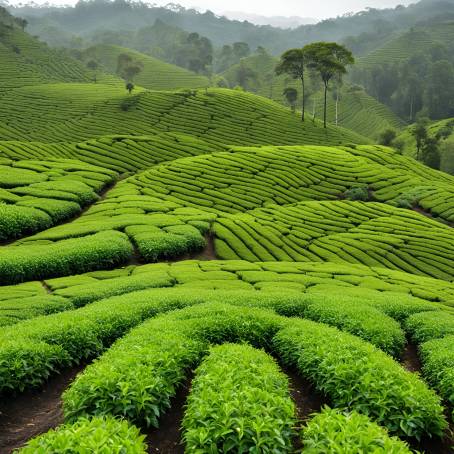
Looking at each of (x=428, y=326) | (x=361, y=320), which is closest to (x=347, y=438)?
(x=361, y=320)

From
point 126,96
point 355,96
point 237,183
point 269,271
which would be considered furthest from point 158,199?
point 355,96

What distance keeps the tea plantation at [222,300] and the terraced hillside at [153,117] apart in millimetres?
12771

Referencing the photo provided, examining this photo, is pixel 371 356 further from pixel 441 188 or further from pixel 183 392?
pixel 441 188

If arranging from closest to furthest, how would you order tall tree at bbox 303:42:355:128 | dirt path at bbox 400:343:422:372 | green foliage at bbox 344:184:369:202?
dirt path at bbox 400:343:422:372
green foliage at bbox 344:184:369:202
tall tree at bbox 303:42:355:128

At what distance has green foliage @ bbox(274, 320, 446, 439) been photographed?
980cm

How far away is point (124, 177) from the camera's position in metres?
52.0

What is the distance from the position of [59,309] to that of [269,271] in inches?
536

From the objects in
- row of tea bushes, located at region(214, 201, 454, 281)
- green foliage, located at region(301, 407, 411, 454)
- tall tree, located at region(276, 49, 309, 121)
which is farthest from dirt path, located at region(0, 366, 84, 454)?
tall tree, located at region(276, 49, 309, 121)

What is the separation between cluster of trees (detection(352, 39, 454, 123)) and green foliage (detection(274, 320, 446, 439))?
16596 cm

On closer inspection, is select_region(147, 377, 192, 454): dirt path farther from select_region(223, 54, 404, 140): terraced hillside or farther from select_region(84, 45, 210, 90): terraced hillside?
select_region(84, 45, 210, 90): terraced hillside

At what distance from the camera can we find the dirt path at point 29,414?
1016cm

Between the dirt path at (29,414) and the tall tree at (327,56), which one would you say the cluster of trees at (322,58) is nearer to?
the tall tree at (327,56)

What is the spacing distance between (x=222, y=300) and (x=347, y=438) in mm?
10961

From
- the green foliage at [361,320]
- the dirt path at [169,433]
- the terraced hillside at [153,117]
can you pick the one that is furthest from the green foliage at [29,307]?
the terraced hillside at [153,117]
